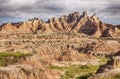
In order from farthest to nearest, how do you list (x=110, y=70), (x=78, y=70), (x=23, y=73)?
1. (x=78, y=70)
2. (x=23, y=73)
3. (x=110, y=70)

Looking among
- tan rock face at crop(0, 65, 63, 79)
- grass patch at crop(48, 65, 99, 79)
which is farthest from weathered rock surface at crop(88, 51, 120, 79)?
grass patch at crop(48, 65, 99, 79)

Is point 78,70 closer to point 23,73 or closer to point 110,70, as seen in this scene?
point 23,73

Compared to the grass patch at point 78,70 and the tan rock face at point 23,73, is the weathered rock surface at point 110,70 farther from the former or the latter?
the grass patch at point 78,70

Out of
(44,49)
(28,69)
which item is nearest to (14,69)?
(28,69)

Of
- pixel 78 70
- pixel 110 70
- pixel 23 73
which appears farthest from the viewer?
pixel 78 70

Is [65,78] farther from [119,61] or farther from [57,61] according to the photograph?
[57,61]

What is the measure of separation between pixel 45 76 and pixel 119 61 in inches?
984

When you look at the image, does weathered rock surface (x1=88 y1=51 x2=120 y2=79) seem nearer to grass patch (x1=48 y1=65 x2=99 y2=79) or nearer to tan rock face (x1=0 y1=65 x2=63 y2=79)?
tan rock face (x1=0 y1=65 x2=63 y2=79)

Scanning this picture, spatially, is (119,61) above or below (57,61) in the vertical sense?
above

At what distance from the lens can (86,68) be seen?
6250 inches

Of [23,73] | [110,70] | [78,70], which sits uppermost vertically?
[110,70]

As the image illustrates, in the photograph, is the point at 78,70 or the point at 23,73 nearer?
the point at 23,73

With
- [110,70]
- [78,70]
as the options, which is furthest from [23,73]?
[78,70]

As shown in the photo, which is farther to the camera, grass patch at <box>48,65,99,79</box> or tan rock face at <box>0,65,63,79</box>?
grass patch at <box>48,65,99,79</box>
